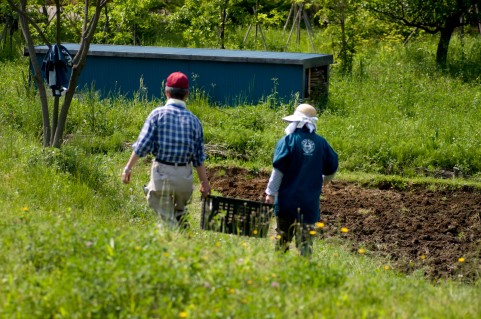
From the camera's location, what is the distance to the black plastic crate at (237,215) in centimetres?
817

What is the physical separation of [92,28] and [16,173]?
238 centimetres

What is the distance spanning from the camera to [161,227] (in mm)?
7590

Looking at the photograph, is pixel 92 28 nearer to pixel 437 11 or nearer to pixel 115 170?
pixel 115 170

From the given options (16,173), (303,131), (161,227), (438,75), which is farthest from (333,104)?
(161,227)

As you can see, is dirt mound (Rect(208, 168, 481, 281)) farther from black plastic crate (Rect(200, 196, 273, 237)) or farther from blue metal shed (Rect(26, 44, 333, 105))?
blue metal shed (Rect(26, 44, 333, 105))

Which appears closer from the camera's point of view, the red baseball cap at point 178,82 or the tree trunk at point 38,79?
the red baseball cap at point 178,82

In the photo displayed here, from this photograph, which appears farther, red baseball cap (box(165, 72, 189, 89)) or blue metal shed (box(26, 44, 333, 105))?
blue metal shed (box(26, 44, 333, 105))

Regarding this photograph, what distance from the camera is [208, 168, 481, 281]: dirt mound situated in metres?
10.4

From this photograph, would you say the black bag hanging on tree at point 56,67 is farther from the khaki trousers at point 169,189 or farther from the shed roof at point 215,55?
the khaki trousers at point 169,189

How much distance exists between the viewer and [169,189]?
331 inches

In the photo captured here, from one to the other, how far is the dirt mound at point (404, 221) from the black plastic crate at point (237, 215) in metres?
2.44

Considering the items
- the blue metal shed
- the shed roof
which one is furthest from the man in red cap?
the shed roof

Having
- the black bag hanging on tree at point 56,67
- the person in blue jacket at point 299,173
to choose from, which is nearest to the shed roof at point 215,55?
the black bag hanging on tree at point 56,67

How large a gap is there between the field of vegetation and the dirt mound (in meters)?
0.41
